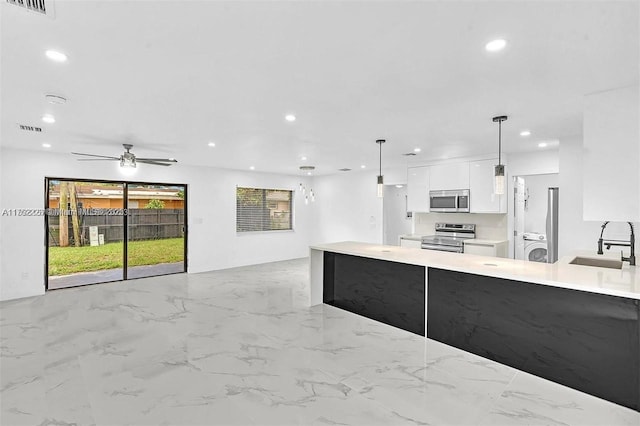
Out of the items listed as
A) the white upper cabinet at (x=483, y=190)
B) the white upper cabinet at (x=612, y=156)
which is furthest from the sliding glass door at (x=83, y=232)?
the white upper cabinet at (x=612, y=156)

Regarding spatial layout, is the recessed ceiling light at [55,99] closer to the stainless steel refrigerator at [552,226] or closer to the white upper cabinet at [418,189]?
the white upper cabinet at [418,189]

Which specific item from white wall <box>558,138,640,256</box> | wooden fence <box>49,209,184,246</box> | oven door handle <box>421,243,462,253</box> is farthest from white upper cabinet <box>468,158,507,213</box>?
wooden fence <box>49,209,184,246</box>

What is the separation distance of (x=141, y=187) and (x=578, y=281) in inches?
289

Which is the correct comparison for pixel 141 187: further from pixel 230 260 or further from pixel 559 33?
pixel 559 33

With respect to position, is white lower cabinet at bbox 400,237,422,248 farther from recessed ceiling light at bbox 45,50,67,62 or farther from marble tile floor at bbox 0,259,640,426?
recessed ceiling light at bbox 45,50,67,62

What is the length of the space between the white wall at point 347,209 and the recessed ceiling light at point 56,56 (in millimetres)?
6682

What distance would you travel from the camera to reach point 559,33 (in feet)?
5.97

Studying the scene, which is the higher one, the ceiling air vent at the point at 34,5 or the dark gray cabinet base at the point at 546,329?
the ceiling air vent at the point at 34,5

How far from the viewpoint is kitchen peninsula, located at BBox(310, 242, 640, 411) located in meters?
2.44

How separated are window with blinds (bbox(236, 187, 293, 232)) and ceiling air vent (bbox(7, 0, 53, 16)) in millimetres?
6790

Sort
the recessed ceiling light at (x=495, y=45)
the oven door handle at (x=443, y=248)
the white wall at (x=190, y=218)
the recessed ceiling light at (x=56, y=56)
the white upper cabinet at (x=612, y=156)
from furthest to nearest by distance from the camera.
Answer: the oven door handle at (x=443, y=248), the white wall at (x=190, y=218), the white upper cabinet at (x=612, y=156), the recessed ceiling light at (x=56, y=56), the recessed ceiling light at (x=495, y=45)

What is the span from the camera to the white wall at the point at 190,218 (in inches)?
211

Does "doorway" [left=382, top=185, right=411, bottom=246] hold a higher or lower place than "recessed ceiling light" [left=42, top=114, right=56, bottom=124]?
lower

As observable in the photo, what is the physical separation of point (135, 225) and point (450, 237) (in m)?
6.49
